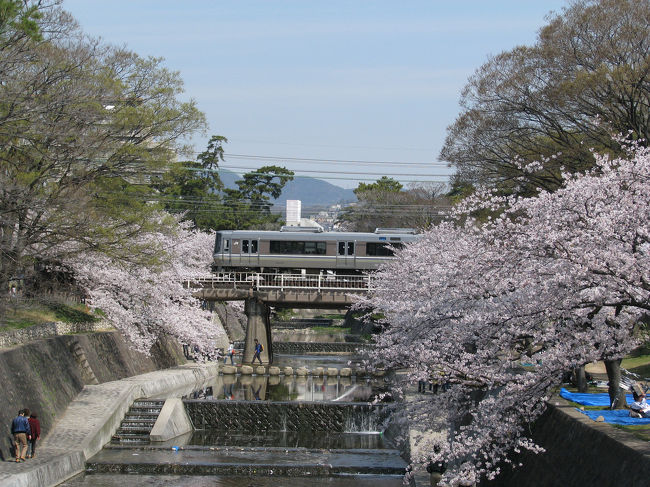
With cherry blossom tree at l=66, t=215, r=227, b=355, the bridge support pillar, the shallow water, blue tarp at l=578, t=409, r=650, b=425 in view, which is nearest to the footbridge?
the bridge support pillar

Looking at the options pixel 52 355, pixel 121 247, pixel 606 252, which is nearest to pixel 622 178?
pixel 606 252

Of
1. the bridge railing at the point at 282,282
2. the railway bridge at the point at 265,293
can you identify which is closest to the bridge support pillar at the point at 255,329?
the railway bridge at the point at 265,293

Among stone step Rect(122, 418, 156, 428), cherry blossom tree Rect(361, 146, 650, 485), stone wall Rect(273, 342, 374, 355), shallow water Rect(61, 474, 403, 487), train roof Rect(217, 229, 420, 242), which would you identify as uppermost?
train roof Rect(217, 229, 420, 242)

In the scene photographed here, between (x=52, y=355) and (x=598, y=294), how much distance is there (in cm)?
1832

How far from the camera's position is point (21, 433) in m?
18.1

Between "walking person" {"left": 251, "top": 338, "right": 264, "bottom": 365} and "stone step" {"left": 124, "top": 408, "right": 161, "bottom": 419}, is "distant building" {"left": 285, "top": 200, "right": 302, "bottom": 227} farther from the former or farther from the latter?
"stone step" {"left": 124, "top": 408, "right": 161, "bottom": 419}

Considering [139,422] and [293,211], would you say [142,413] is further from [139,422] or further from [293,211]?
[293,211]

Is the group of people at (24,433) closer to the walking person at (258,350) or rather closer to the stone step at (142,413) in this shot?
the stone step at (142,413)

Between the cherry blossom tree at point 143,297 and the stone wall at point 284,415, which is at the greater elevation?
the cherry blossom tree at point 143,297

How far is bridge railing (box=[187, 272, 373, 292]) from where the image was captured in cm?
4316

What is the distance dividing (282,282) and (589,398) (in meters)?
27.1

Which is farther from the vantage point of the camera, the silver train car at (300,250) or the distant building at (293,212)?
the distant building at (293,212)

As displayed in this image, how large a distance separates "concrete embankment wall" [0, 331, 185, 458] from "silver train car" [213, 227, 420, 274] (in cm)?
1250

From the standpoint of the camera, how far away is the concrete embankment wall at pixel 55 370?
2008 cm
